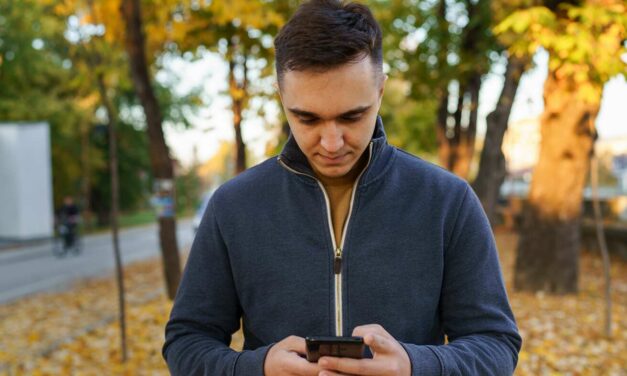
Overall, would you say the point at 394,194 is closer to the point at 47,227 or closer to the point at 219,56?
the point at 219,56

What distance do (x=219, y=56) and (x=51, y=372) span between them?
17.2 ft

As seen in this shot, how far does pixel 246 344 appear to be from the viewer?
5.85 ft

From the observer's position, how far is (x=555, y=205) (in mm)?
8742

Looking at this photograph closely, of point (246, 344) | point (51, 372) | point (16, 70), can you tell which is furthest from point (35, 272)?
point (246, 344)

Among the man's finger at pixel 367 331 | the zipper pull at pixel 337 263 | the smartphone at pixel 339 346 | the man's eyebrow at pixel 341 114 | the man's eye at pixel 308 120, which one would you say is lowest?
the smartphone at pixel 339 346

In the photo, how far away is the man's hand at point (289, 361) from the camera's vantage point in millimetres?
1380

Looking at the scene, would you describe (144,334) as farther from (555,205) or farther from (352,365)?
(352,365)

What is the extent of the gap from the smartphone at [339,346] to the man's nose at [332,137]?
0.49 metres

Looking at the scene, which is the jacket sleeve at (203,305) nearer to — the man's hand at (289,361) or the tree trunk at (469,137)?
the man's hand at (289,361)

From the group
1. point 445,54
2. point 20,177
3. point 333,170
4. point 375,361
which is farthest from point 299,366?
point 20,177

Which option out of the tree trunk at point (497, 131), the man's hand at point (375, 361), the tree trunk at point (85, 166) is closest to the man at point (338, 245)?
the man's hand at point (375, 361)

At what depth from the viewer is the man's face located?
153 cm

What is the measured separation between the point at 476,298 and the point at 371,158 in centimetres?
46

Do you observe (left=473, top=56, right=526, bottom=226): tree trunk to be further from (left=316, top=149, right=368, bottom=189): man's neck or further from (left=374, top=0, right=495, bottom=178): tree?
(left=316, top=149, right=368, bottom=189): man's neck
